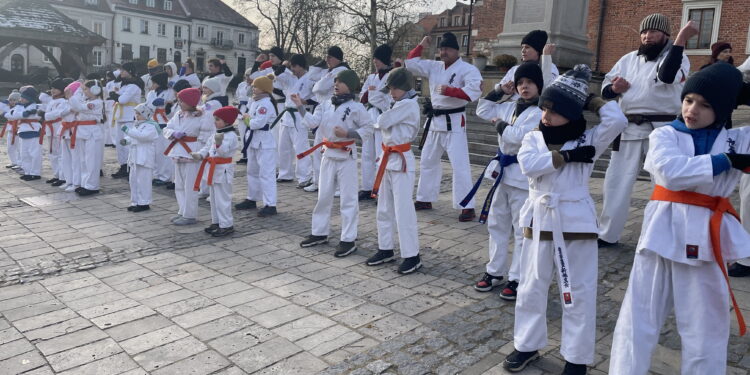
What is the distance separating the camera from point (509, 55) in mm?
13008

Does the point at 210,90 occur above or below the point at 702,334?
above

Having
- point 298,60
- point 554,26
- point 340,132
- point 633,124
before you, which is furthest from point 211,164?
point 554,26

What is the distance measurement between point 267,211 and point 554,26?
26.2 ft

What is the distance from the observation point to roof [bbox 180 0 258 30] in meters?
67.1

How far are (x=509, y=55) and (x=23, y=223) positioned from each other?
1017 centimetres

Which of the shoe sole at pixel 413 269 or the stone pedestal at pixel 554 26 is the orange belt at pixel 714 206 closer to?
the shoe sole at pixel 413 269

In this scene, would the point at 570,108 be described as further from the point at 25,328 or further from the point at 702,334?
the point at 25,328

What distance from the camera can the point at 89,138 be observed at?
9.80m

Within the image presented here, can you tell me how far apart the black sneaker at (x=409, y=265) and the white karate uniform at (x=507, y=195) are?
85 cm

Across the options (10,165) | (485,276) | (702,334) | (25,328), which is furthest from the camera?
(10,165)

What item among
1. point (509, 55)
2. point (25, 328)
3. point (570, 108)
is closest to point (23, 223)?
point (25, 328)

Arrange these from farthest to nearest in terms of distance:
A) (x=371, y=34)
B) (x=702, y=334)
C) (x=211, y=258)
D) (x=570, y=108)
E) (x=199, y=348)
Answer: (x=371, y=34)
(x=211, y=258)
(x=199, y=348)
(x=570, y=108)
(x=702, y=334)

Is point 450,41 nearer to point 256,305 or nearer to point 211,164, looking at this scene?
point 211,164

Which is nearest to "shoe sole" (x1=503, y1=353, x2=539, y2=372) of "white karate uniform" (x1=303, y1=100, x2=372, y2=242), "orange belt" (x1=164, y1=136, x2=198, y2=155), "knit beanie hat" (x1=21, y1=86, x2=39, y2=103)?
"white karate uniform" (x1=303, y1=100, x2=372, y2=242)
